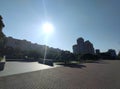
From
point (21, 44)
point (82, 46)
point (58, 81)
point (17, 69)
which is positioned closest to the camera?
point (58, 81)

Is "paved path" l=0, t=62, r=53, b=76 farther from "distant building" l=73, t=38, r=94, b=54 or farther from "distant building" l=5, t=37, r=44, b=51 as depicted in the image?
"distant building" l=73, t=38, r=94, b=54

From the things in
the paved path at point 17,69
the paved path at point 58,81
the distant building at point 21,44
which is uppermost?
the distant building at point 21,44

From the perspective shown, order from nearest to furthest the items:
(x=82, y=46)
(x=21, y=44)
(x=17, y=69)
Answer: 1. (x=17, y=69)
2. (x=21, y=44)
3. (x=82, y=46)

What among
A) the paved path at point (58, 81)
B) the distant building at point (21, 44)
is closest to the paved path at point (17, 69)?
the paved path at point (58, 81)

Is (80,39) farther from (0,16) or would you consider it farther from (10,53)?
(0,16)

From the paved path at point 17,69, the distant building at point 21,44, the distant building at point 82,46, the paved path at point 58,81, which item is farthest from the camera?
the distant building at point 82,46

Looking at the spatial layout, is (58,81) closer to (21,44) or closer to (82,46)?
(21,44)

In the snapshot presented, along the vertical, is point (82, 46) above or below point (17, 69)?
above

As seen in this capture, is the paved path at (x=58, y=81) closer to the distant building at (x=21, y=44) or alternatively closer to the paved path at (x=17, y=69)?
the paved path at (x=17, y=69)

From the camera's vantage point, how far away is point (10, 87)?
6.53 m

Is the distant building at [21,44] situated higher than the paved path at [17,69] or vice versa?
the distant building at [21,44]

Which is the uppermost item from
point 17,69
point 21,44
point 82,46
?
point 82,46

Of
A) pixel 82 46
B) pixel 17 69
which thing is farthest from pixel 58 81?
pixel 82 46

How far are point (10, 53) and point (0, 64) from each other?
32733 mm
